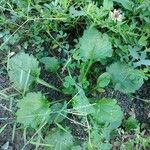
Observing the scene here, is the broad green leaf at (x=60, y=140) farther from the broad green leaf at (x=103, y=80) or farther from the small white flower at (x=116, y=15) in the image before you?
the small white flower at (x=116, y=15)

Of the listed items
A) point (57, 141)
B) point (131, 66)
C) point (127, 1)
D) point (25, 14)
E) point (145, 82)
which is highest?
point (127, 1)

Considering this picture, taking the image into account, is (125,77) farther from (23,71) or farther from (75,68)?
(23,71)

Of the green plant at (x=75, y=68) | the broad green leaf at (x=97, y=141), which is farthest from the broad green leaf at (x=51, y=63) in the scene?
the broad green leaf at (x=97, y=141)

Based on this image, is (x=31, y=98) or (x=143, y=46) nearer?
(x=31, y=98)

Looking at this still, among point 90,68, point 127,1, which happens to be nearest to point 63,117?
point 90,68

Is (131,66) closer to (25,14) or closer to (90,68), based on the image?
(90,68)

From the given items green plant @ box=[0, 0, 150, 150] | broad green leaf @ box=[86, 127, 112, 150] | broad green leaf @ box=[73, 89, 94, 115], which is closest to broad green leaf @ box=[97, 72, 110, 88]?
green plant @ box=[0, 0, 150, 150]

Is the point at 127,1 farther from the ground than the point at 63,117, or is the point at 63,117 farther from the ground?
the point at 127,1
